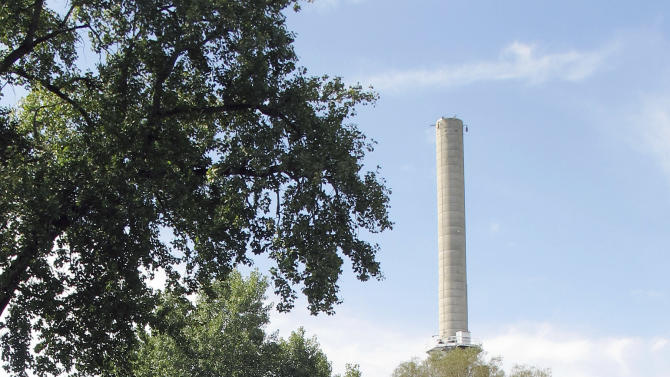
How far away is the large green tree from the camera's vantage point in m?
19.2

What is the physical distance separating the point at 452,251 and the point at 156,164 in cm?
8961

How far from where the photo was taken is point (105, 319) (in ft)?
71.7

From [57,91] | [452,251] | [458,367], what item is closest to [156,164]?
[57,91]

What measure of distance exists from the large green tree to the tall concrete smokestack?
3398 inches

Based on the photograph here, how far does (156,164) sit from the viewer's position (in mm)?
19969

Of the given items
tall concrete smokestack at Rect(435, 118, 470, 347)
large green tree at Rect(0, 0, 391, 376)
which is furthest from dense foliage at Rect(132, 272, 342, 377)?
tall concrete smokestack at Rect(435, 118, 470, 347)

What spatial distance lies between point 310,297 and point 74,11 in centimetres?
921

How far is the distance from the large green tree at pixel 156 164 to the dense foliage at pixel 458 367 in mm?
51660

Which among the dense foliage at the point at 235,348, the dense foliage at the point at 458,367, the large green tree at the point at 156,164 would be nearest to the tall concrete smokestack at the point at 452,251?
the dense foliage at the point at 458,367

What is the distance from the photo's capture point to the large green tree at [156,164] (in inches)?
755

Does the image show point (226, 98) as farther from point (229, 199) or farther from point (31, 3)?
point (31, 3)

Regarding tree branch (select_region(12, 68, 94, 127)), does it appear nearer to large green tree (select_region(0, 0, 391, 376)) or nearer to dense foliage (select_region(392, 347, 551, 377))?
large green tree (select_region(0, 0, 391, 376))

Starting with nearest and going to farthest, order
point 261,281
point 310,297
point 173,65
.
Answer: point 310,297
point 173,65
point 261,281

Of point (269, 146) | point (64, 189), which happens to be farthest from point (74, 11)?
point (269, 146)
